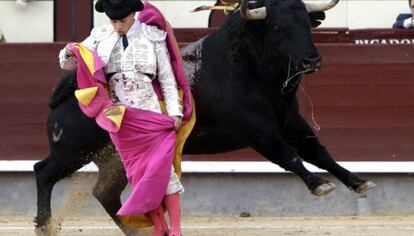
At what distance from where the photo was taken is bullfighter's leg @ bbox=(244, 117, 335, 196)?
5535mm

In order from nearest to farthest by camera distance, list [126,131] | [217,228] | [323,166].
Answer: [126,131] → [323,166] → [217,228]

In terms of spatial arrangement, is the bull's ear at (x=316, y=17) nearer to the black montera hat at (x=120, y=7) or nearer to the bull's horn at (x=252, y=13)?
the bull's horn at (x=252, y=13)

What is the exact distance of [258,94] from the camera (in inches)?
232

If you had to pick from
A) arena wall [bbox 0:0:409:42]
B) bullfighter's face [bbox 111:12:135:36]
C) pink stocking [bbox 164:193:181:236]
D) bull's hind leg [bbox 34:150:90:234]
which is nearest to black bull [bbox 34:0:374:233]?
bull's hind leg [bbox 34:150:90:234]

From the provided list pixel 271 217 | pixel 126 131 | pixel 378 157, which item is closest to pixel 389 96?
pixel 378 157

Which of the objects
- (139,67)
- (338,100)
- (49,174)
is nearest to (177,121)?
(139,67)

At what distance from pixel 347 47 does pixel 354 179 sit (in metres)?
2.59

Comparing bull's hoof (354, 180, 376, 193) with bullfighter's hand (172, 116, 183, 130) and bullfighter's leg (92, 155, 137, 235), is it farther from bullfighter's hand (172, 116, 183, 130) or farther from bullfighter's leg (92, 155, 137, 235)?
bullfighter's leg (92, 155, 137, 235)

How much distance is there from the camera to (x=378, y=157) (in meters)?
8.18

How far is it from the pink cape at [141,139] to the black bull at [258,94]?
0.39 metres

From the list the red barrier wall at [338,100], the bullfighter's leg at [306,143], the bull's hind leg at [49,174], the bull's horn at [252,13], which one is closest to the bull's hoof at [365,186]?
the bullfighter's leg at [306,143]

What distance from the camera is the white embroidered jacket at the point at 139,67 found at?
5488 mm

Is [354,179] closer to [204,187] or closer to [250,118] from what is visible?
[250,118]

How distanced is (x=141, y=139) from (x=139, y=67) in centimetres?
34
